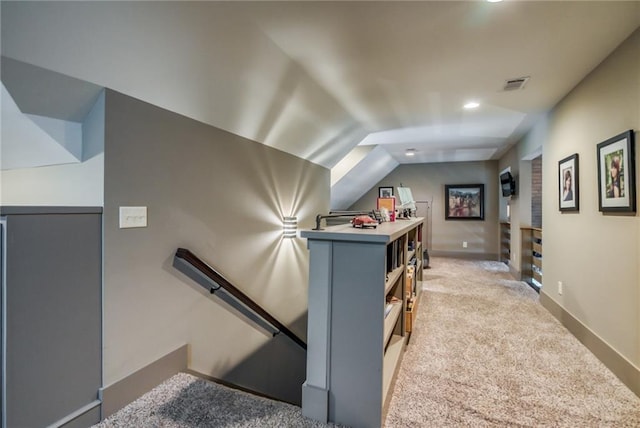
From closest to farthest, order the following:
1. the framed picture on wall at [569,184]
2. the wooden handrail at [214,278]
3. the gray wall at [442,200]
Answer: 1. the wooden handrail at [214,278]
2. the framed picture on wall at [569,184]
3. the gray wall at [442,200]

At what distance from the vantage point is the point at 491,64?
92.4 inches

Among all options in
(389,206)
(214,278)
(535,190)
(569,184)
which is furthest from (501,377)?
(535,190)

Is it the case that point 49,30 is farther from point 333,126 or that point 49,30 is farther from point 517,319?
point 517,319

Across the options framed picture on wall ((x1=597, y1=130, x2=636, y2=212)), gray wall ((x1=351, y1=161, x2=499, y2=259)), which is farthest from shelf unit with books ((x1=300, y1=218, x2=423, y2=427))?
gray wall ((x1=351, y1=161, x2=499, y2=259))

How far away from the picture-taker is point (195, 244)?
87.2 inches

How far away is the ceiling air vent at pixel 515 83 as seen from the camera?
262cm

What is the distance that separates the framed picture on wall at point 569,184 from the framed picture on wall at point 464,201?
427 cm

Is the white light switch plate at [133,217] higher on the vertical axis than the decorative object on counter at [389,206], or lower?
lower

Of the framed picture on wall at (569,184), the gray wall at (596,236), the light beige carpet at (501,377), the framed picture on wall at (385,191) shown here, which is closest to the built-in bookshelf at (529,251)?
the gray wall at (596,236)

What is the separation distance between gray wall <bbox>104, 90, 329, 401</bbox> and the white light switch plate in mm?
35

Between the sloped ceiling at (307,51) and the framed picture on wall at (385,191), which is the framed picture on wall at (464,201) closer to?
the framed picture on wall at (385,191)

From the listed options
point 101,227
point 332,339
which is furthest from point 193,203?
point 332,339

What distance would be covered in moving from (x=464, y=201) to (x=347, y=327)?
22.0ft

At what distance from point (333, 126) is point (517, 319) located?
2.93 m
